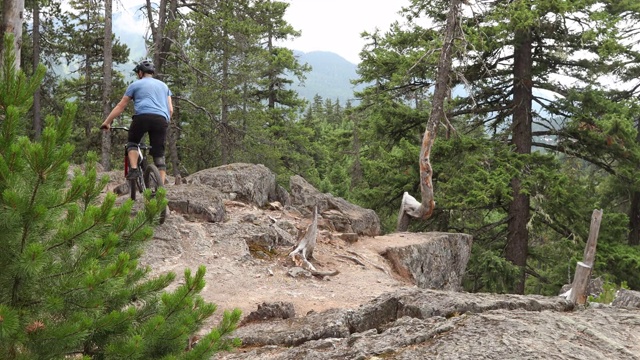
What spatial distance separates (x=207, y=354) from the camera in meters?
3.08

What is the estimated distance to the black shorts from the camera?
7199 mm

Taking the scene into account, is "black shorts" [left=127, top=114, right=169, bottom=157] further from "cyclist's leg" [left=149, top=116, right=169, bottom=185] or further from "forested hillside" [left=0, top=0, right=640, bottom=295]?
"forested hillside" [left=0, top=0, right=640, bottom=295]

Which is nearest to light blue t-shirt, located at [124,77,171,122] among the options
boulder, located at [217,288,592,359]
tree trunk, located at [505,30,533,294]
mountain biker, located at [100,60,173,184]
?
mountain biker, located at [100,60,173,184]

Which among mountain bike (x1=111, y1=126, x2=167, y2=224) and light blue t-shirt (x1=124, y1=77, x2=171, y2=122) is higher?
light blue t-shirt (x1=124, y1=77, x2=171, y2=122)

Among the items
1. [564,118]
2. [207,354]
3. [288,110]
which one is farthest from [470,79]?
[288,110]

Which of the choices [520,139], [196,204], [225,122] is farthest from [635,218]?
[196,204]

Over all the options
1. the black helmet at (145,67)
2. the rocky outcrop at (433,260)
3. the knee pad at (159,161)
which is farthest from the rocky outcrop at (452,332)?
the rocky outcrop at (433,260)

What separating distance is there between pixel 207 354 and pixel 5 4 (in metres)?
5.89

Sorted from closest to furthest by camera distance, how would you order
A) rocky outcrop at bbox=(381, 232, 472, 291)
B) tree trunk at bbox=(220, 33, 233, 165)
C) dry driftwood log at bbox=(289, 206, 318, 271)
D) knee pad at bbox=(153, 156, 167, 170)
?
1. knee pad at bbox=(153, 156, 167, 170)
2. dry driftwood log at bbox=(289, 206, 318, 271)
3. rocky outcrop at bbox=(381, 232, 472, 291)
4. tree trunk at bbox=(220, 33, 233, 165)

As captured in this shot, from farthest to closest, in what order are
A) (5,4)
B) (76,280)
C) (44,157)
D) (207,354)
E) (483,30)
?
(483,30)
(5,4)
(207,354)
(76,280)
(44,157)

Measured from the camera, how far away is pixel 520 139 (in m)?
13.4

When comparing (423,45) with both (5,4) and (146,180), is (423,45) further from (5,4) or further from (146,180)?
(5,4)

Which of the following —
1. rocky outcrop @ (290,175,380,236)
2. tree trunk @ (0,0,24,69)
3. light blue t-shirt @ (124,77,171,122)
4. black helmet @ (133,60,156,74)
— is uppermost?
tree trunk @ (0,0,24,69)

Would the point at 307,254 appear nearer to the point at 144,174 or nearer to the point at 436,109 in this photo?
the point at 144,174
